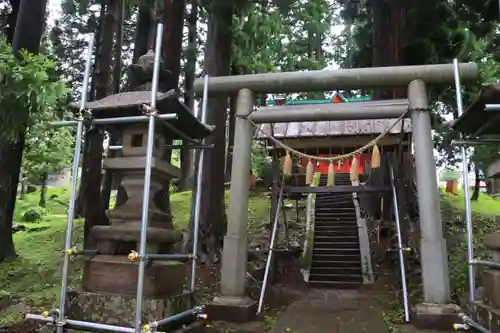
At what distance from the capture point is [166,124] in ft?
16.6

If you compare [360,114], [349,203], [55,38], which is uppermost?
[55,38]

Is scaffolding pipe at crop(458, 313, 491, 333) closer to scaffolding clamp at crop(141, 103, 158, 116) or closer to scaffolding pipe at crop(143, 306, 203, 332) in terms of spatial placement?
scaffolding pipe at crop(143, 306, 203, 332)

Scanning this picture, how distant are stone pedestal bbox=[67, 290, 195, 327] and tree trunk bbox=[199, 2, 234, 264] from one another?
4.76 m

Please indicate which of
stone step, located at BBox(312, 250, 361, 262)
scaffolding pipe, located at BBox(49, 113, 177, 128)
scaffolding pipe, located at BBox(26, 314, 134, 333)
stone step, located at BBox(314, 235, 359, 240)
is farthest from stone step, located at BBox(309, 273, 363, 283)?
scaffolding pipe, located at BBox(49, 113, 177, 128)

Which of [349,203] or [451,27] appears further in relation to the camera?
[349,203]

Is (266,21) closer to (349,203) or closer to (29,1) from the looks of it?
(29,1)

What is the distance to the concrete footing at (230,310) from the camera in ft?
19.7

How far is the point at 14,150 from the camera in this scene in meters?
9.12

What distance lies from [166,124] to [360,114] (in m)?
3.26

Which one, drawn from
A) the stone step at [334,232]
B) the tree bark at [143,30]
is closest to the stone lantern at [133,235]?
the stone step at [334,232]

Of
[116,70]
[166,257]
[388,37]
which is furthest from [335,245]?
[116,70]

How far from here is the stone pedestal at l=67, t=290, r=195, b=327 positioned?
14.4 ft

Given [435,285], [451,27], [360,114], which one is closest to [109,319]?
[435,285]

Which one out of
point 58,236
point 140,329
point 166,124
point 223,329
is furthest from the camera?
point 58,236
